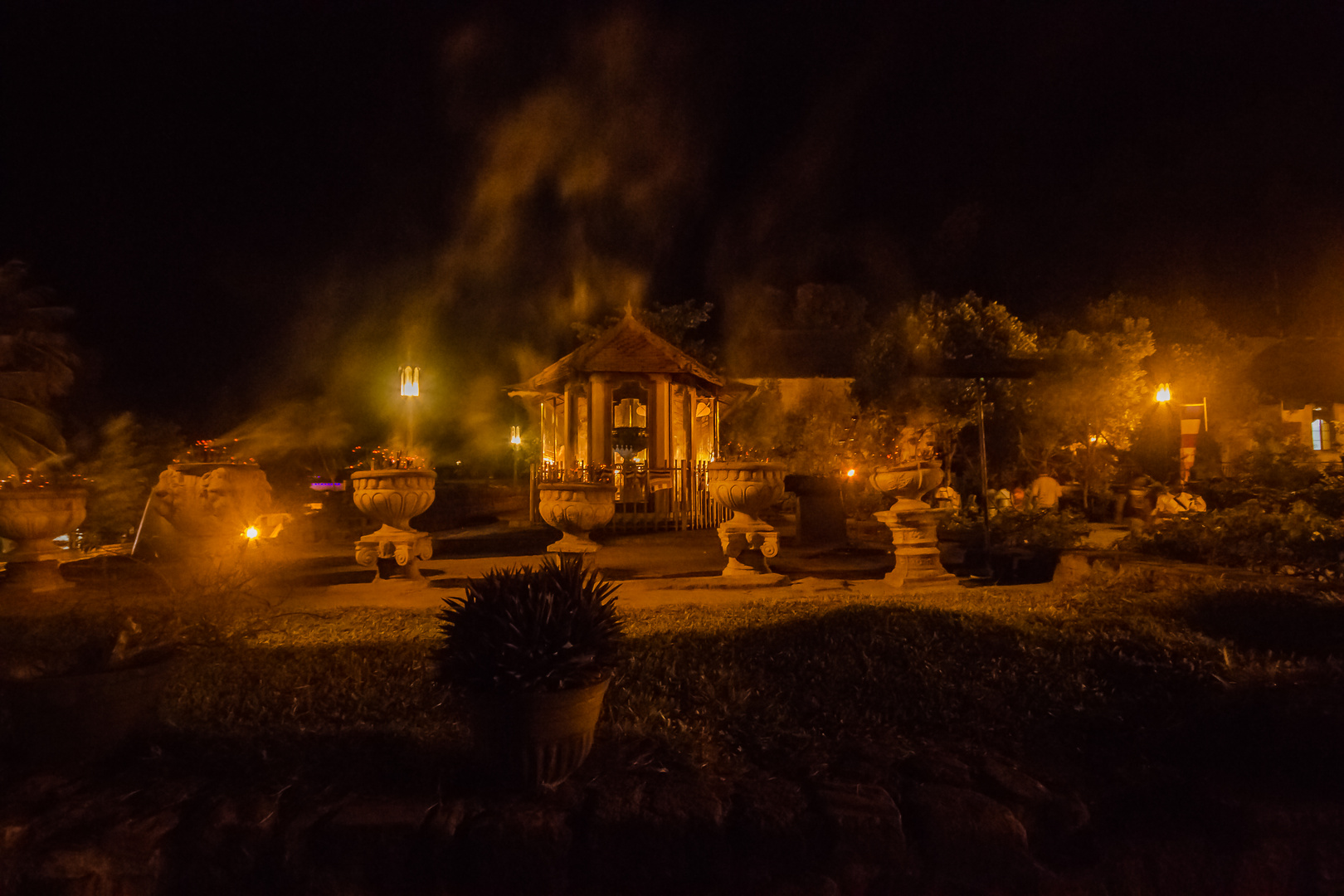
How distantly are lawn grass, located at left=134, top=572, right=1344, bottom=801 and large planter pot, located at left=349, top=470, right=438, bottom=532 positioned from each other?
2.56m

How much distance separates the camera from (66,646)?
A: 4801 millimetres

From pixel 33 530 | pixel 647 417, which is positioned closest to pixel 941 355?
pixel 647 417

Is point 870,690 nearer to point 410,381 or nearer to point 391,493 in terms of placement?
point 391,493

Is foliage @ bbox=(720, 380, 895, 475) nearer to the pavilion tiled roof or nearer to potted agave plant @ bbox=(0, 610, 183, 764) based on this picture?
the pavilion tiled roof

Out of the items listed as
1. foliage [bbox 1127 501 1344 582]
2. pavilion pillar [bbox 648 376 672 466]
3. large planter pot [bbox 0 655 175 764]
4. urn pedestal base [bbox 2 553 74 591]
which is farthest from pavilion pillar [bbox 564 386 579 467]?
large planter pot [bbox 0 655 175 764]

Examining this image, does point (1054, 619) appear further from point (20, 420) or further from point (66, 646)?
point (20, 420)

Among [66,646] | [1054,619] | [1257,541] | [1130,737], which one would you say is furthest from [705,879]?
[1257,541]

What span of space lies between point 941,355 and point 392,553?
52.7 feet

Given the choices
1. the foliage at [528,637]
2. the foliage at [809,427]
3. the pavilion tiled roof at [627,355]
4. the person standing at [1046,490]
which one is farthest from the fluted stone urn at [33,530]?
the person standing at [1046,490]

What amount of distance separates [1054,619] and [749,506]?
3.44m

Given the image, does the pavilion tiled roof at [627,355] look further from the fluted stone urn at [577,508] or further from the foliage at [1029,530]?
the fluted stone urn at [577,508]

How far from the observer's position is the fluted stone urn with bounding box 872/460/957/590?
7.97m

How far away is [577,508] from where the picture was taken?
801cm

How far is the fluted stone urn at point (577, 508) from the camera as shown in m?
8.02
